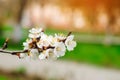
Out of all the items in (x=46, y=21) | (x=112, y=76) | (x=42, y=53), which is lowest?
(x=112, y=76)

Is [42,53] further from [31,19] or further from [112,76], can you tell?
[31,19]

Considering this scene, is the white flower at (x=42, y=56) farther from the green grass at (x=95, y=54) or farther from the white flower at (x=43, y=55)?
the green grass at (x=95, y=54)

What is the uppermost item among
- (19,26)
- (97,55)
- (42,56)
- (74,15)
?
(42,56)

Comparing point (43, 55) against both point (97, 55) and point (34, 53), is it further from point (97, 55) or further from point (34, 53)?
point (97, 55)

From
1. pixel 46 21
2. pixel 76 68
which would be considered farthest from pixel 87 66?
pixel 46 21

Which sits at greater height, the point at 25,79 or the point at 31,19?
the point at 31,19

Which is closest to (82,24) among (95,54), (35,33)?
(95,54)
